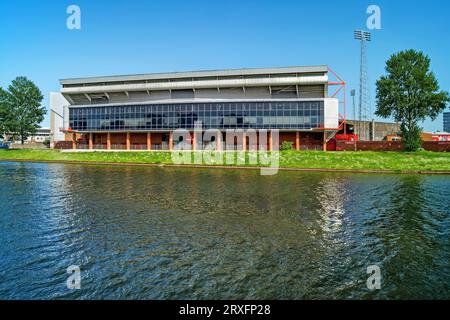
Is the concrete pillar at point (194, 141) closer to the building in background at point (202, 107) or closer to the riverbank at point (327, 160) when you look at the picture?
the building in background at point (202, 107)

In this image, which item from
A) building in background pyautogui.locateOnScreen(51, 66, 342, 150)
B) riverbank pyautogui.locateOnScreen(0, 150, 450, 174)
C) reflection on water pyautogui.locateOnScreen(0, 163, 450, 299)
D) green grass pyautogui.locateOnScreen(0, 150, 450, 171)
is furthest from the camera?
building in background pyautogui.locateOnScreen(51, 66, 342, 150)

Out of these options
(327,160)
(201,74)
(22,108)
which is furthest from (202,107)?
(22,108)

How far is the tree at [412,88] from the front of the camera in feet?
209

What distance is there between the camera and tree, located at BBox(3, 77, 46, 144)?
82.4 metres

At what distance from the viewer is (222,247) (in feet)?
36.0

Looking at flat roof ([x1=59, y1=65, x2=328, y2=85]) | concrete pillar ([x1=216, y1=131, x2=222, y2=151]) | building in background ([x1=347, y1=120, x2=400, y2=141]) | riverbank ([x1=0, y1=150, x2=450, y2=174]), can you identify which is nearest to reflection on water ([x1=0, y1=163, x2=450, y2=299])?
riverbank ([x1=0, y1=150, x2=450, y2=174])

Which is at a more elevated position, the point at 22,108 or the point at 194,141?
the point at 22,108

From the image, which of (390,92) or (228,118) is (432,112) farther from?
(228,118)

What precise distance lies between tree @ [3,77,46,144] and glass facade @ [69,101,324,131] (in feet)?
58.4

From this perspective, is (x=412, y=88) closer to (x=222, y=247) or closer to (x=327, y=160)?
(x=327, y=160)

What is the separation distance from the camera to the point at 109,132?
74.9m

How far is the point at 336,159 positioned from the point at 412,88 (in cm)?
3136

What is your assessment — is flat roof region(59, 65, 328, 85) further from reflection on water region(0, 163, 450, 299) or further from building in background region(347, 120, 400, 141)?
reflection on water region(0, 163, 450, 299)

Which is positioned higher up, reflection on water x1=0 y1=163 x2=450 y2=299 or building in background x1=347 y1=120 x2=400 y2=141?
building in background x1=347 y1=120 x2=400 y2=141
